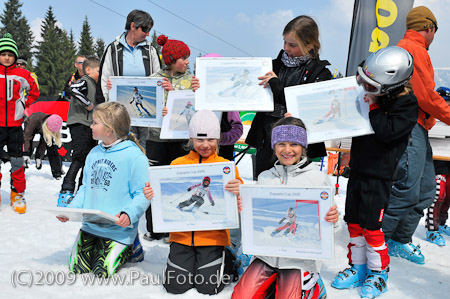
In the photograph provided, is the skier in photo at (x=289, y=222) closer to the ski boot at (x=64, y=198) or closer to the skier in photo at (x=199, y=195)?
the skier in photo at (x=199, y=195)

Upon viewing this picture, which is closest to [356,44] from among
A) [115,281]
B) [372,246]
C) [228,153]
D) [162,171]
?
[228,153]

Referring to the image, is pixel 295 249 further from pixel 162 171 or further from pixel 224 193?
pixel 162 171

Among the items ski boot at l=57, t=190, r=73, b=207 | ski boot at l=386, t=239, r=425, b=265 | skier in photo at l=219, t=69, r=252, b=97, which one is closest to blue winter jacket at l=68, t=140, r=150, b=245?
skier in photo at l=219, t=69, r=252, b=97

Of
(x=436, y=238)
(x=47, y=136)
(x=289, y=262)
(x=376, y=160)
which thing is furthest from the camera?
(x=47, y=136)

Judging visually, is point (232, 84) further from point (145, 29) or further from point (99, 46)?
point (99, 46)

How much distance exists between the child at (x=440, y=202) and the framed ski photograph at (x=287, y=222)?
292cm

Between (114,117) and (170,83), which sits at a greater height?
(170,83)

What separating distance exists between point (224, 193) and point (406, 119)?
1.32 m

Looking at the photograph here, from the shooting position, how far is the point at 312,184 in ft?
8.52

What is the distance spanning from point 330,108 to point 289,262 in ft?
3.67

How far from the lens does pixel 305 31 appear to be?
2.93 metres

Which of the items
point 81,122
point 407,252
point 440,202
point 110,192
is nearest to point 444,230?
point 440,202

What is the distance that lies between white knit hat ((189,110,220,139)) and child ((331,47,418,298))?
41.4 inches

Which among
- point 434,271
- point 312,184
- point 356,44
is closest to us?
point 312,184
